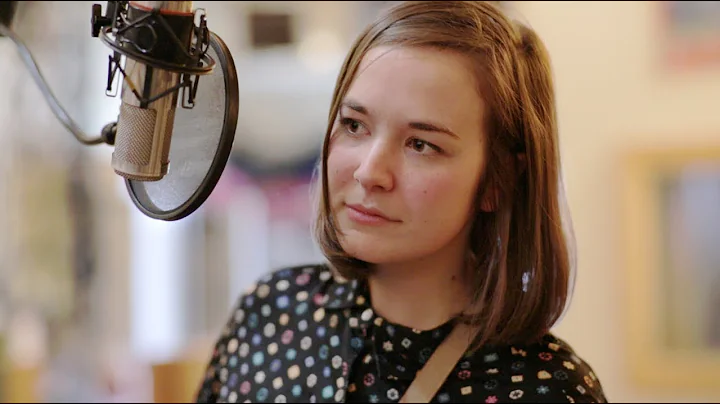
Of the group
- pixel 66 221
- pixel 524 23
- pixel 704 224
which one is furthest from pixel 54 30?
pixel 704 224

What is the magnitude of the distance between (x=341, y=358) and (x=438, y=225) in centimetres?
24

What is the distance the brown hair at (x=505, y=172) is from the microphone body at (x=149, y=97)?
349mm

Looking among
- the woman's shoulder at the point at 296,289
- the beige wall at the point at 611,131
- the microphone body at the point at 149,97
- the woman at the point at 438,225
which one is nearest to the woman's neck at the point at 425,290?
the woman at the point at 438,225

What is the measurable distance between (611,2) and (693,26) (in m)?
0.36

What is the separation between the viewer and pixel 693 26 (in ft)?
6.38

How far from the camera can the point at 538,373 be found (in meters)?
1.00

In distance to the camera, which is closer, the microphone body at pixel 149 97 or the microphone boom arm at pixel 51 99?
the microphone body at pixel 149 97

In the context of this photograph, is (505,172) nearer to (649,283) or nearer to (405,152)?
(405,152)

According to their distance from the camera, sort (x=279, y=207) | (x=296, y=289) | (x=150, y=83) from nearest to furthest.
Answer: (x=150, y=83) → (x=296, y=289) → (x=279, y=207)

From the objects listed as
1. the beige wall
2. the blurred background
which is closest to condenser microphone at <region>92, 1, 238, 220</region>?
the blurred background

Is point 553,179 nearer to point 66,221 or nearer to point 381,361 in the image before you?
point 381,361

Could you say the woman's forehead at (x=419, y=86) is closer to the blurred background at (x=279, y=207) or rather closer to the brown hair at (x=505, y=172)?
the brown hair at (x=505, y=172)

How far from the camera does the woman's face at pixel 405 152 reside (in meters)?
0.90

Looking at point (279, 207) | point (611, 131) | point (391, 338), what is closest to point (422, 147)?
point (391, 338)
